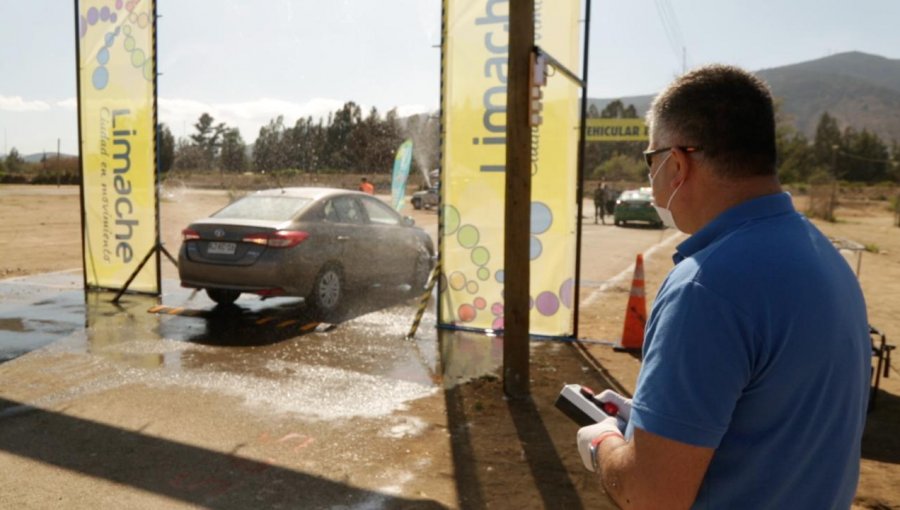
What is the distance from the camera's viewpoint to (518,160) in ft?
19.6

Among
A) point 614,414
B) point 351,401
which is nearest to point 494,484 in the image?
point 351,401

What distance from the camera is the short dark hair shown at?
159cm

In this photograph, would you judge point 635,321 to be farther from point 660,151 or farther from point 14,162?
point 14,162

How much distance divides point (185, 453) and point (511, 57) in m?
3.85

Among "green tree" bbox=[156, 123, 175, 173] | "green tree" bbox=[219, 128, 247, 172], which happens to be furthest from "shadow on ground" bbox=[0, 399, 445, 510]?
"green tree" bbox=[156, 123, 175, 173]

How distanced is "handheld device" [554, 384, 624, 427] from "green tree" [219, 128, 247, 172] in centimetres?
4345

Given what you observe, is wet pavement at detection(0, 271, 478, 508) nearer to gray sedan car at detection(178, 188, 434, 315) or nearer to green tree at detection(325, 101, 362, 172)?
gray sedan car at detection(178, 188, 434, 315)

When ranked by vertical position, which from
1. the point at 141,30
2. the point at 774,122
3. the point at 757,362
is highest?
the point at 141,30

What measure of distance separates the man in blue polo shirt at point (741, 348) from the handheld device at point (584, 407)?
0.25 m

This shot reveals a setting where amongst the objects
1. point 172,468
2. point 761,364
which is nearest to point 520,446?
point 172,468

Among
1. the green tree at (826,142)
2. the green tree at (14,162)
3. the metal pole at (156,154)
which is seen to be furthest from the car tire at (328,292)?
the green tree at (826,142)

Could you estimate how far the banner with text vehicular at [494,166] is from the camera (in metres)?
7.72

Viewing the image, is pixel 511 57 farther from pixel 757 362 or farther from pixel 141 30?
pixel 141 30

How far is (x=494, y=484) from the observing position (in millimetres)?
4367
